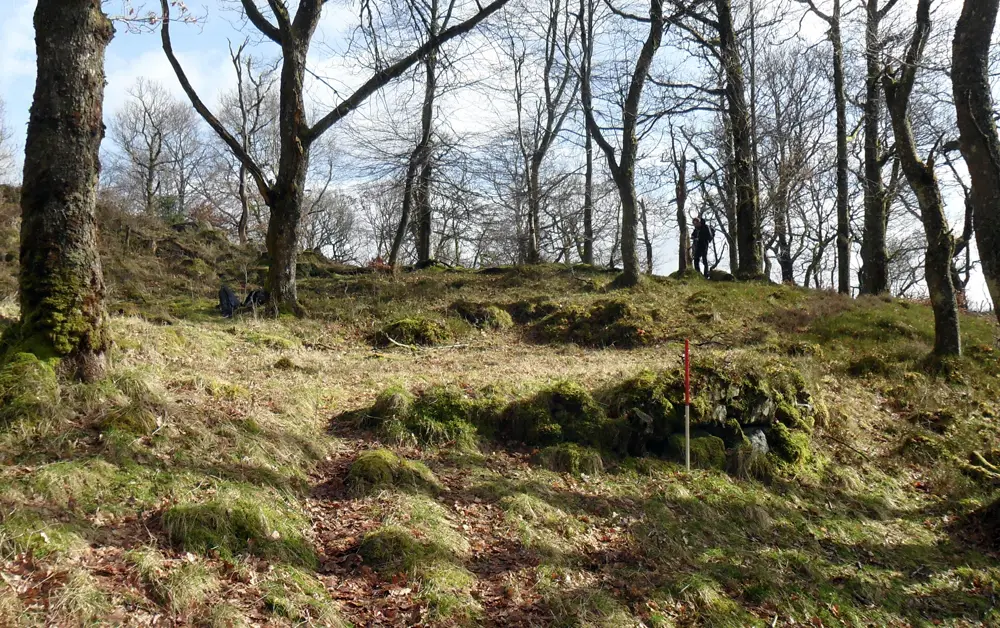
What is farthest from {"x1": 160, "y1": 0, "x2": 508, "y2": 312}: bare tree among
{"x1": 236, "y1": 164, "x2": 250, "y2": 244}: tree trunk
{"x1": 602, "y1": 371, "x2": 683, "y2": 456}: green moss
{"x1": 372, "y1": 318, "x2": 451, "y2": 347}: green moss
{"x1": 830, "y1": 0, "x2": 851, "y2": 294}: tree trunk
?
{"x1": 236, "y1": 164, "x2": 250, "y2": 244}: tree trunk

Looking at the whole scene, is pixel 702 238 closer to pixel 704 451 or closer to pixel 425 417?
pixel 704 451

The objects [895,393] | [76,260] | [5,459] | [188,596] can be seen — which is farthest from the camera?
[895,393]

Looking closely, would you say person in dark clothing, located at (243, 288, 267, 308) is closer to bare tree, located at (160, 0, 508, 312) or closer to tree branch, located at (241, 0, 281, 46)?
bare tree, located at (160, 0, 508, 312)

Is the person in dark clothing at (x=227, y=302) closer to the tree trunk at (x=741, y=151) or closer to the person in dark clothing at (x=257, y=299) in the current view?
the person in dark clothing at (x=257, y=299)

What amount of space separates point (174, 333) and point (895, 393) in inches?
399

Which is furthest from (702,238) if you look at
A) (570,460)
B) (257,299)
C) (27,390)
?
(27,390)

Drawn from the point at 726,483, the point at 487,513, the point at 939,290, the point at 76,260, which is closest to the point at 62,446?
the point at 76,260

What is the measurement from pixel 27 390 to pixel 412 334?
6714 mm

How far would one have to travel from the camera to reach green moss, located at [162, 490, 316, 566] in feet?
12.4

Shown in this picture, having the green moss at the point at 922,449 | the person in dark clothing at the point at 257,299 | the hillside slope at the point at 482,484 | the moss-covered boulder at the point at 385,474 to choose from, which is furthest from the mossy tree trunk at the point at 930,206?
the person in dark clothing at the point at 257,299

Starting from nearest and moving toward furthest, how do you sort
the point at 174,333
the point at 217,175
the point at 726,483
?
the point at 726,483
the point at 174,333
the point at 217,175

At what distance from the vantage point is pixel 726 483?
639 centimetres

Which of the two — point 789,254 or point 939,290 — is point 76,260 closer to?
point 939,290

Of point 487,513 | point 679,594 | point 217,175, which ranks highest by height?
point 217,175
